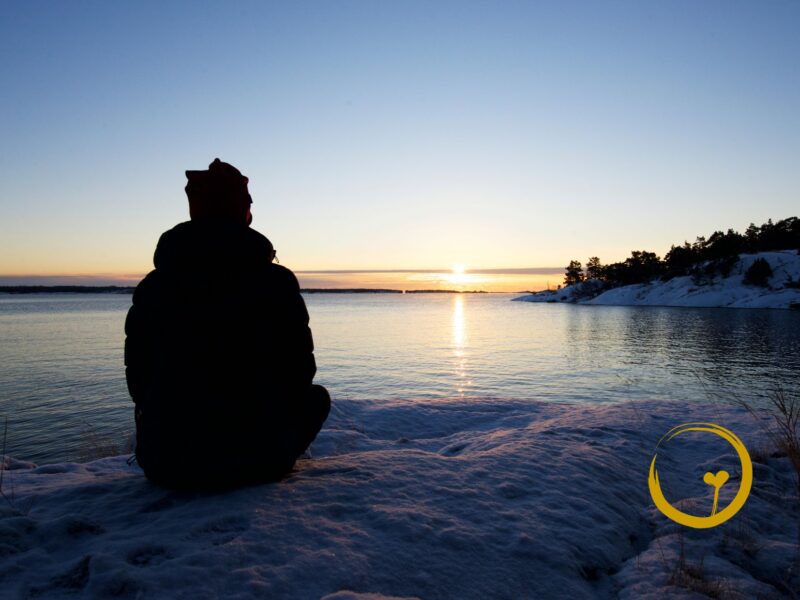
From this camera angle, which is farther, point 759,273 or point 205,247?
point 759,273

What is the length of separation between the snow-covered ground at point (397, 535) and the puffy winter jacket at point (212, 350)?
1.36 feet

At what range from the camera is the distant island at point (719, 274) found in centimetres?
9269

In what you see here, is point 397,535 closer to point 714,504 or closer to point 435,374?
point 714,504

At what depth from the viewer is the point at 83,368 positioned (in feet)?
76.0

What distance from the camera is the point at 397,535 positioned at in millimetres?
3551

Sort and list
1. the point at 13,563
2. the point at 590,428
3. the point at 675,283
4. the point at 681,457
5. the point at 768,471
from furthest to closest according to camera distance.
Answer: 1. the point at 675,283
2. the point at 590,428
3. the point at 681,457
4. the point at 768,471
5. the point at 13,563

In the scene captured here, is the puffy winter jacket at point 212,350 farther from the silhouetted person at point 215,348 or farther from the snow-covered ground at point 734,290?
the snow-covered ground at point 734,290

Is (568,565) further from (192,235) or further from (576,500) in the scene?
(192,235)

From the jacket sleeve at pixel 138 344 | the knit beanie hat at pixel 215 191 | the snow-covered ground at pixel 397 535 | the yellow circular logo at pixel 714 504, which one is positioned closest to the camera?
the snow-covered ground at pixel 397 535

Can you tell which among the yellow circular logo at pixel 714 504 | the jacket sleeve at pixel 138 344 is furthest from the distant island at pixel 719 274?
the jacket sleeve at pixel 138 344

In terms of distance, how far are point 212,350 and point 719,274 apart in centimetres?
12658

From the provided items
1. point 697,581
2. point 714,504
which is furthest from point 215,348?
point 714,504

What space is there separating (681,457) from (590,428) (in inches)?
57.1

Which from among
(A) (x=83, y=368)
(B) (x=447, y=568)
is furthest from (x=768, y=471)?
(A) (x=83, y=368)
